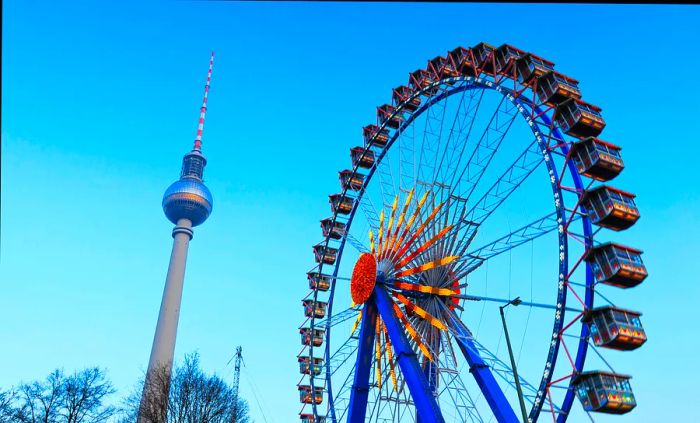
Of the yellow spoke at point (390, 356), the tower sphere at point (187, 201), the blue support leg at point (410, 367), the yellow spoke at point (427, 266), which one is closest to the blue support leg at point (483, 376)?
the blue support leg at point (410, 367)

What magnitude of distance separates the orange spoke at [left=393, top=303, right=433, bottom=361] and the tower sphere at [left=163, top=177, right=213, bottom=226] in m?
104

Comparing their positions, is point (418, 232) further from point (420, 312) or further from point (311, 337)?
point (311, 337)

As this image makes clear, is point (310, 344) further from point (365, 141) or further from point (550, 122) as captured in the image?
point (550, 122)

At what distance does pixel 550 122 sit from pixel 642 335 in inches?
383

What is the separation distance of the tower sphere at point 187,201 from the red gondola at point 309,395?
95.3 m

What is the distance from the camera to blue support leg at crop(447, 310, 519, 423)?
27188mm

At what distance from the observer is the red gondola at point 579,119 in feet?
92.1

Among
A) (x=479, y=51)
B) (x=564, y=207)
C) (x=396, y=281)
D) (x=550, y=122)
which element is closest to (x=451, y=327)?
(x=396, y=281)

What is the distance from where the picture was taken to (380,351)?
34812 mm

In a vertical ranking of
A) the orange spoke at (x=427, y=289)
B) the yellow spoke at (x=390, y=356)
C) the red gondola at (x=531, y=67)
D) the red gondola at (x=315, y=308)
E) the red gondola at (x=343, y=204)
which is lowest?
the yellow spoke at (x=390, y=356)

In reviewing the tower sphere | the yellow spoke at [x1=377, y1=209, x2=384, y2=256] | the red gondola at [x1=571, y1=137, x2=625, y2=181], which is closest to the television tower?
the tower sphere

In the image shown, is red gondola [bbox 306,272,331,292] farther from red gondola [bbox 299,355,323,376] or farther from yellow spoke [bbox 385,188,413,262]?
yellow spoke [bbox 385,188,413,262]

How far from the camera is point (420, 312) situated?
104 feet

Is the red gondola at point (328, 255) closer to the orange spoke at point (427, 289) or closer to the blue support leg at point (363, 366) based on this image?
the blue support leg at point (363, 366)
